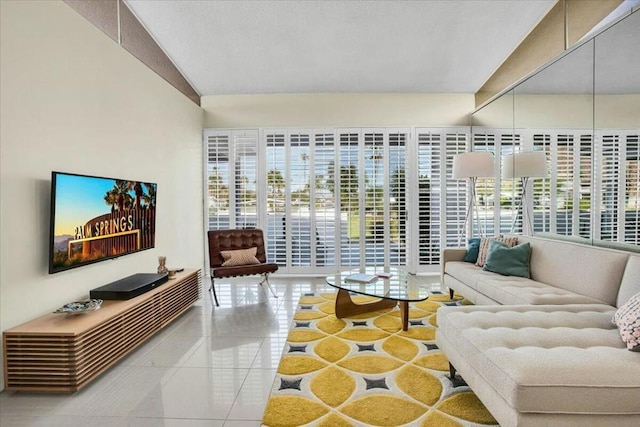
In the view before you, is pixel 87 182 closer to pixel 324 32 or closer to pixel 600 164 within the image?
pixel 324 32

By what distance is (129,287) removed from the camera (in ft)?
10.3

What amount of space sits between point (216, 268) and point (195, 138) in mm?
2265

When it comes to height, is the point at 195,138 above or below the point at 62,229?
above

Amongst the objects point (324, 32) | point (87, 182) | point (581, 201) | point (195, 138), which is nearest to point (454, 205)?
point (581, 201)

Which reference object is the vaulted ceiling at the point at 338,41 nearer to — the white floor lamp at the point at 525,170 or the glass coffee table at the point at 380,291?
the white floor lamp at the point at 525,170

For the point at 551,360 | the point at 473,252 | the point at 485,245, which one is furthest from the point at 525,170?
the point at 551,360

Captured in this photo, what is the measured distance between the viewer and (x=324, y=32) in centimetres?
419

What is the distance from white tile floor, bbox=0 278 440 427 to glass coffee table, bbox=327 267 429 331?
24.0 inches

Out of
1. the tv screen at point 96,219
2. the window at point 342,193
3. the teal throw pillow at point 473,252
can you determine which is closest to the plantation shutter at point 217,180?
the window at point 342,193

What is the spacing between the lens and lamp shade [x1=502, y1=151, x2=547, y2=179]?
13.3 feet

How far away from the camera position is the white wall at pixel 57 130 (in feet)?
7.80

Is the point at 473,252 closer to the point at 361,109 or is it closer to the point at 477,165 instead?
the point at 477,165

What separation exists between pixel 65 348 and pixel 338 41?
13.4ft

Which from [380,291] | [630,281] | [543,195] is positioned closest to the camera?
[630,281]
